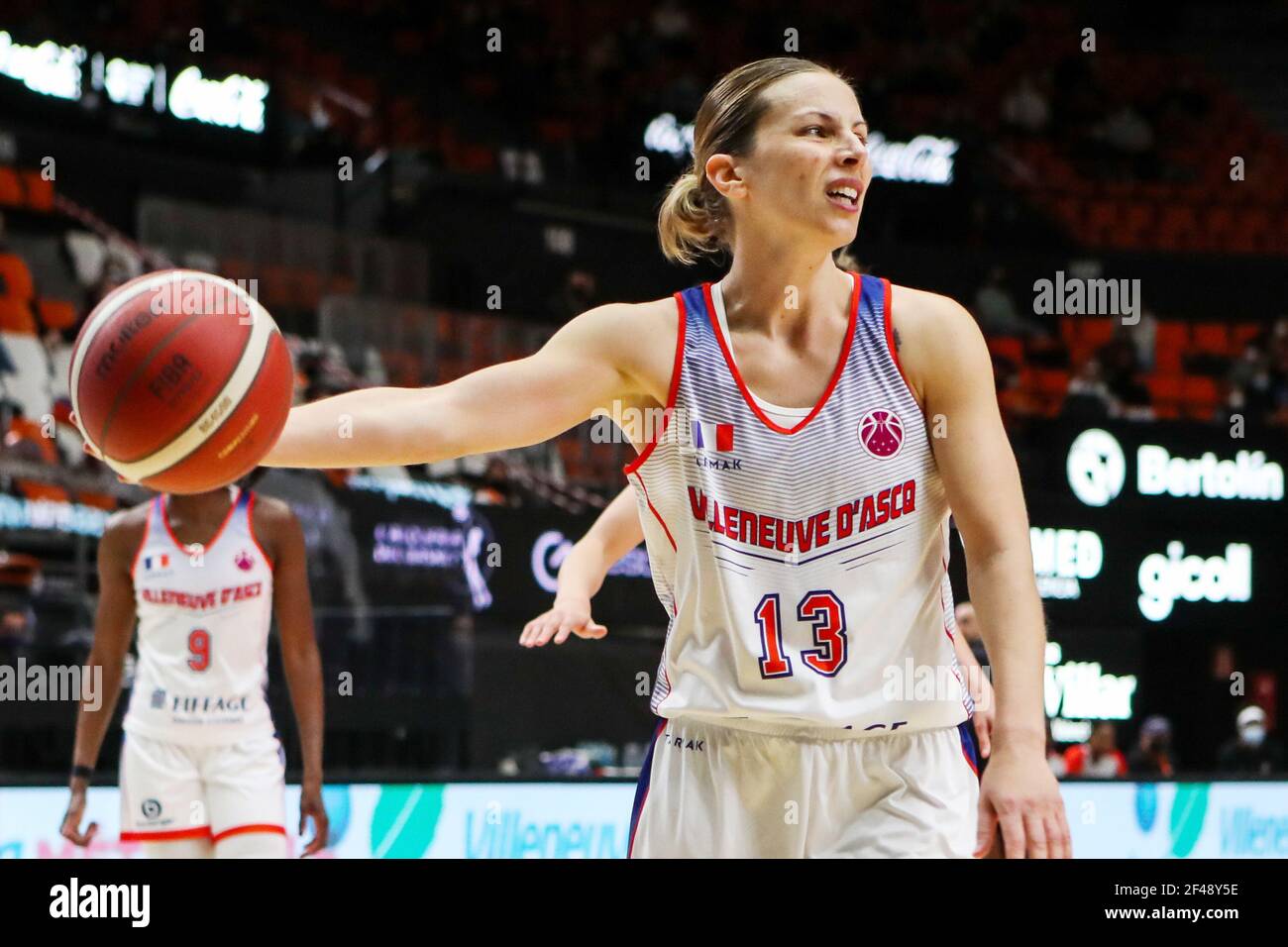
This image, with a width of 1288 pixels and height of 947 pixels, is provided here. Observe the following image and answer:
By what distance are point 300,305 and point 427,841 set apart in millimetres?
6194

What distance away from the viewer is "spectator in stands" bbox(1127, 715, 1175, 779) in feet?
31.2

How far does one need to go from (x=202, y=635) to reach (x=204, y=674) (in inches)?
5.3

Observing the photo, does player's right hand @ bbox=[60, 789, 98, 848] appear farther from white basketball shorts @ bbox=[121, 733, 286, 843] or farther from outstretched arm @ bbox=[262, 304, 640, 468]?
outstretched arm @ bbox=[262, 304, 640, 468]

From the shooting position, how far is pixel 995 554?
269cm

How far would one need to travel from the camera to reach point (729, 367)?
2.91 m

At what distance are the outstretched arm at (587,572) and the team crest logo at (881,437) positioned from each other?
870mm

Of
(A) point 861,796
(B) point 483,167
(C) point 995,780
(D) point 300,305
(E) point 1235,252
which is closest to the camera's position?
(C) point 995,780

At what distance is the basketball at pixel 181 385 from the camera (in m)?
2.73

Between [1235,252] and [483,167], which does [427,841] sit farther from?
[1235,252]

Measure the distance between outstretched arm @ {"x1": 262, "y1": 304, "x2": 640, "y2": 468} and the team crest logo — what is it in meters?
0.45

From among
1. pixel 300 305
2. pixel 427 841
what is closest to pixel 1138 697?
pixel 427 841
